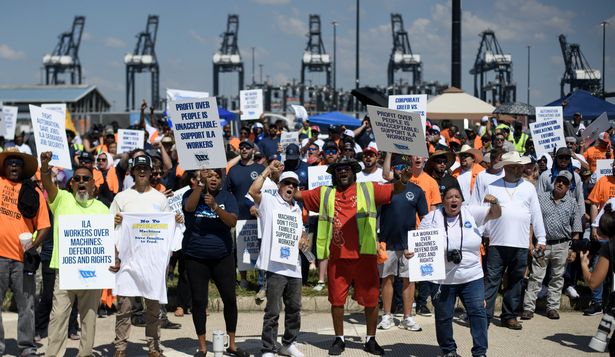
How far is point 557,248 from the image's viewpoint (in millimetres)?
10000

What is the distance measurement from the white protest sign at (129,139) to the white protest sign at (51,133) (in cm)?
552

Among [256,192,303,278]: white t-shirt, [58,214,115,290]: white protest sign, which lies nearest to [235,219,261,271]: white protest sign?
[256,192,303,278]: white t-shirt

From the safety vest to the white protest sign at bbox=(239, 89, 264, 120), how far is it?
32.6 feet

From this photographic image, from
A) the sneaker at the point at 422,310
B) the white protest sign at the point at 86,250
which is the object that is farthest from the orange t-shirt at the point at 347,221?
the sneaker at the point at 422,310

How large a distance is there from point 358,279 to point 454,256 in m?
1.05

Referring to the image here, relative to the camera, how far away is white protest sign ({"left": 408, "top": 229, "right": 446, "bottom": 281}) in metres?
7.63

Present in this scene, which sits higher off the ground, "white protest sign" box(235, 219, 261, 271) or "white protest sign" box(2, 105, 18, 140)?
"white protest sign" box(2, 105, 18, 140)

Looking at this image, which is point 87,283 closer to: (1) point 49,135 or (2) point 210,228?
(2) point 210,228

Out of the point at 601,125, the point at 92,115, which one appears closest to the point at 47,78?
the point at 92,115

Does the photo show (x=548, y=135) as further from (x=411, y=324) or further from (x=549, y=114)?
(x=411, y=324)

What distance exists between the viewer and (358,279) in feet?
26.6

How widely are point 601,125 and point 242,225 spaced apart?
716 centimetres

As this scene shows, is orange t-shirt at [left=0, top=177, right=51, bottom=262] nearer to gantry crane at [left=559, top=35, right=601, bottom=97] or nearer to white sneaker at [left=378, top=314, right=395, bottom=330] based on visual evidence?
white sneaker at [left=378, top=314, right=395, bottom=330]

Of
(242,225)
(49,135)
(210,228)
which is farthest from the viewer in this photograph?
(242,225)
